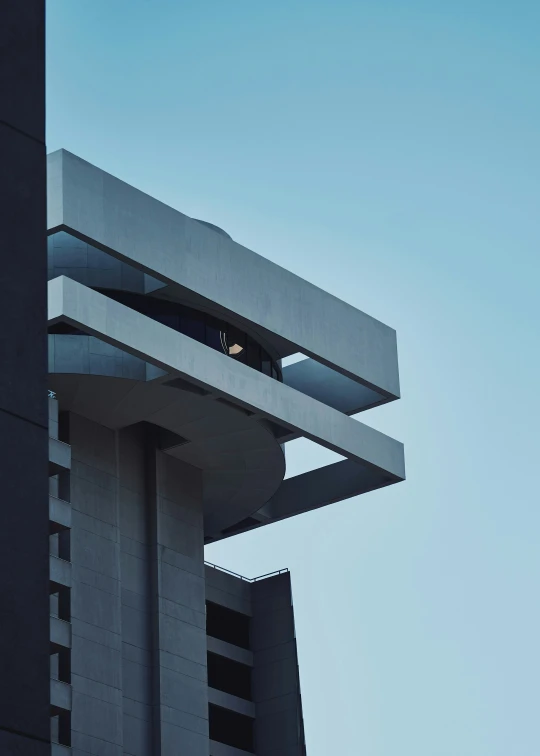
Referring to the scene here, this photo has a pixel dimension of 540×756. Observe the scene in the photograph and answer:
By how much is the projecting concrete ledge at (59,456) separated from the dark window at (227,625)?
20.3 meters

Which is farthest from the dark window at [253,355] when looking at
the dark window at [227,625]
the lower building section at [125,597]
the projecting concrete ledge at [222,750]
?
the projecting concrete ledge at [222,750]

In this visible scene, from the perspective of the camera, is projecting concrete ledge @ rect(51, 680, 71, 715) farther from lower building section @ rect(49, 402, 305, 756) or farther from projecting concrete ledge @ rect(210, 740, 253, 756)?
projecting concrete ledge @ rect(210, 740, 253, 756)

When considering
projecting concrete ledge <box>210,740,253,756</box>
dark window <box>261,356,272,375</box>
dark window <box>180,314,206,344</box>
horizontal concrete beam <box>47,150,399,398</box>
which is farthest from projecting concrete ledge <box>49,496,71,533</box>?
projecting concrete ledge <box>210,740,253,756</box>

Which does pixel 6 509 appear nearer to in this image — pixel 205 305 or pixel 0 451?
pixel 0 451

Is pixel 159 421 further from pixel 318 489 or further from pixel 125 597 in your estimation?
pixel 318 489

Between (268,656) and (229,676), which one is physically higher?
(268,656)

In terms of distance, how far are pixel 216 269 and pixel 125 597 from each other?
39.3 ft

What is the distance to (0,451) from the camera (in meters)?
11.9

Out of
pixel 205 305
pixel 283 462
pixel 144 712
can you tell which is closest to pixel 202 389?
pixel 205 305

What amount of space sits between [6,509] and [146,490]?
44.5m

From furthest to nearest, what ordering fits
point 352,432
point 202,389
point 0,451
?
point 352,432 < point 202,389 < point 0,451

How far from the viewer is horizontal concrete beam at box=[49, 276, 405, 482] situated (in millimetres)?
46844

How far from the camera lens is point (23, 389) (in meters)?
12.2

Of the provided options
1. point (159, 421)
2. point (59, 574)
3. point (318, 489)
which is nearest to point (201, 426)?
point (159, 421)
